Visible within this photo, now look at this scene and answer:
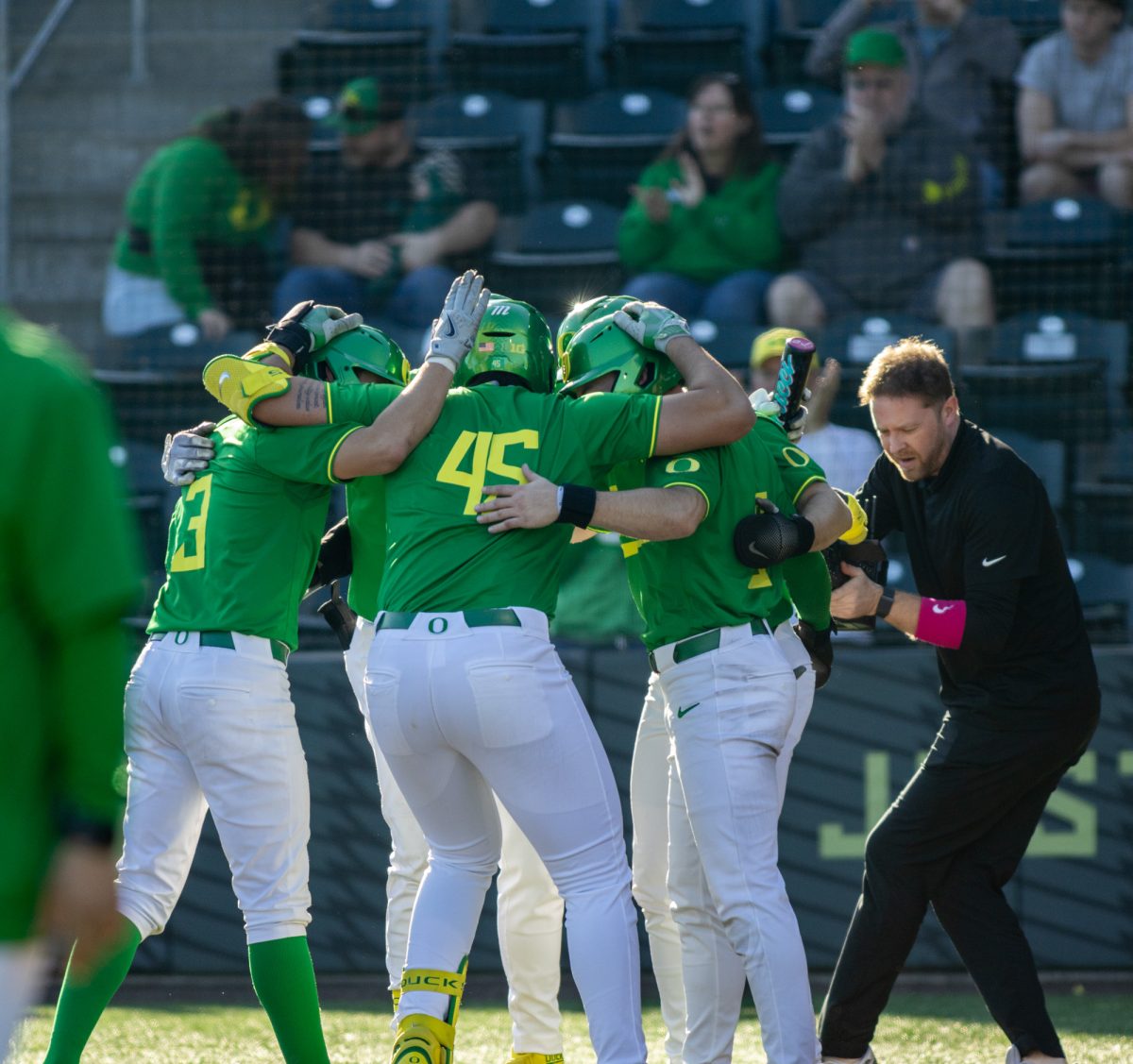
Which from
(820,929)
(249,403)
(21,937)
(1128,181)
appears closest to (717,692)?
(249,403)

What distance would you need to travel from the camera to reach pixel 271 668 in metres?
3.71

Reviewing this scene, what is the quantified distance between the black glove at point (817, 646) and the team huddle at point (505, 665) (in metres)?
0.01

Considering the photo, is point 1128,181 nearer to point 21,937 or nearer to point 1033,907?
point 1033,907

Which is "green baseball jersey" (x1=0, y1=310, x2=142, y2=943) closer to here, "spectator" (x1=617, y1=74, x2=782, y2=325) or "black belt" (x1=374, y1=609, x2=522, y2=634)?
"black belt" (x1=374, y1=609, x2=522, y2=634)

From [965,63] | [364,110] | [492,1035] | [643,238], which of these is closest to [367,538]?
[492,1035]

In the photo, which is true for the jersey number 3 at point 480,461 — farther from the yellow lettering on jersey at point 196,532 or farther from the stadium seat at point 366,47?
the stadium seat at point 366,47

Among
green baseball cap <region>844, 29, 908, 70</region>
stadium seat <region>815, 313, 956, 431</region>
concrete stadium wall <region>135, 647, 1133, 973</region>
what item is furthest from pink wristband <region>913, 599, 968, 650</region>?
green baseball cap <region>844, 29, 908, 70</region>

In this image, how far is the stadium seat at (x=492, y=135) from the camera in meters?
8.45

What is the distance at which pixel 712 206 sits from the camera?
7.83 meters

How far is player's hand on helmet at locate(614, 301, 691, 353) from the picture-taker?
11.7ft

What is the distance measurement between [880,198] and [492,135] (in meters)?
2.19

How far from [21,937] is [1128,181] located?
23.4 ft

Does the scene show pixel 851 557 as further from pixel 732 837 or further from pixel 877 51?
pixel 877 51

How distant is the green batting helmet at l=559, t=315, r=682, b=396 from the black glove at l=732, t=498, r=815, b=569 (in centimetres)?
40
